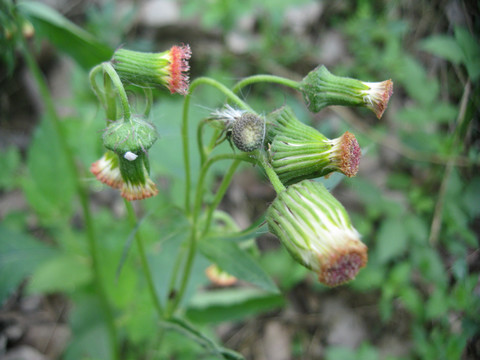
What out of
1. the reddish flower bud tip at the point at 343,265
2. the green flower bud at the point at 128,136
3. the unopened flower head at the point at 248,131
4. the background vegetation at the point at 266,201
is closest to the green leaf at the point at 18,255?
the background vegetation at the point at 266,201

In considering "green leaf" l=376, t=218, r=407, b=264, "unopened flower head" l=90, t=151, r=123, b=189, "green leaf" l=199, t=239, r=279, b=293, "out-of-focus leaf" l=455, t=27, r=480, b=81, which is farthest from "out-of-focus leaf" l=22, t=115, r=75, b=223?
"out-of-focus leaf" l=455, t=27, r=480, b=81

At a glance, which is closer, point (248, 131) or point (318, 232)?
point (318, 232)

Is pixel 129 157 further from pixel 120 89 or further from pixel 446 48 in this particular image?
pixel 446 48

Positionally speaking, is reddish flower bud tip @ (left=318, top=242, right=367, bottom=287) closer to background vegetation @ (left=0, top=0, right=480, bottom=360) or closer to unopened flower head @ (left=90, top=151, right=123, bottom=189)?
background vegetation @ (left=0, top=0, right=480, bottom=360)

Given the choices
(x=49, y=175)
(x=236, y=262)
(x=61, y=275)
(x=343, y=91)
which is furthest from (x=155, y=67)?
(x=61, y=275)

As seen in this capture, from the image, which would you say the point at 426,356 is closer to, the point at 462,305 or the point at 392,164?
the point at 462,305

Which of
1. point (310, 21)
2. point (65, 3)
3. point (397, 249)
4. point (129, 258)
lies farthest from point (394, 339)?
point (65, 3)
